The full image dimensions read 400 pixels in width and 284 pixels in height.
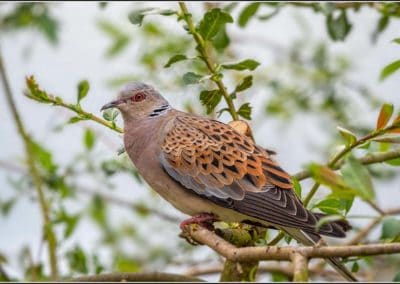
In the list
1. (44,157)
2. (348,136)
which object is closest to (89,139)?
(44,157)

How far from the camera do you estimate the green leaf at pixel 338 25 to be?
2609 mm

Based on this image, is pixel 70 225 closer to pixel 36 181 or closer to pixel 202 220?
pixel 36 181

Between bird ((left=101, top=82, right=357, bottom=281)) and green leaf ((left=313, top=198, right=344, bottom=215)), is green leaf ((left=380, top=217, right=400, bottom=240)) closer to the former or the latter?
green leaf ((left=313, top=198, right=344, bottom=215))

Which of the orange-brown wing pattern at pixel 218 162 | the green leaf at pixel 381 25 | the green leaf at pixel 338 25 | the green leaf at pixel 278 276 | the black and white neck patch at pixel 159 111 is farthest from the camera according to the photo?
the green leaf at pixel 381 25

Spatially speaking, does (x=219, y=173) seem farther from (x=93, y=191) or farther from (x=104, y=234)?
(x=104, y=234)

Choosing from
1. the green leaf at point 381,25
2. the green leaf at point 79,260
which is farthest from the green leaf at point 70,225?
the green leaf at point 381,25

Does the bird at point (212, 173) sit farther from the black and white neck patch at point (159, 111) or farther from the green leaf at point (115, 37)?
the green leaf at point (115, 37)

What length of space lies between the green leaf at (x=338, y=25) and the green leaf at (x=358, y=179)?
4.78 feet

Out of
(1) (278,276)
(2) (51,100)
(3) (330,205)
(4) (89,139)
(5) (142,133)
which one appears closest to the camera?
(3) (330,205)

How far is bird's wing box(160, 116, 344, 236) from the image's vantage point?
6.52 feet

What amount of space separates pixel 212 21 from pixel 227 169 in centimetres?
38

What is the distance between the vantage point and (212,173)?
2129 mm

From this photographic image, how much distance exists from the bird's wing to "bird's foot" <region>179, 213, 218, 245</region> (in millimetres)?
43

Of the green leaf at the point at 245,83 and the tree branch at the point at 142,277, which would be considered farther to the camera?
the green leaf at the point at 245,83
